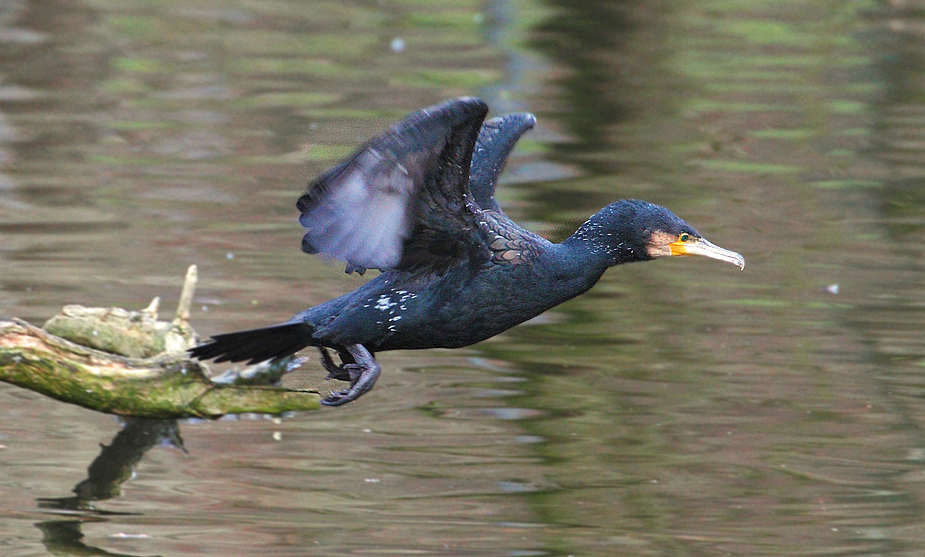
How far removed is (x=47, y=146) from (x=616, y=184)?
16.5 ft

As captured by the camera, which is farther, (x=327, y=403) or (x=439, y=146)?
(x=327, y=403)

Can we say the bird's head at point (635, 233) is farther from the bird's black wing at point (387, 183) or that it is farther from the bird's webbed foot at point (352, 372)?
the bird's webbed foot at point (352, 372)

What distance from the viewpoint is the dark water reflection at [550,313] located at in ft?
22.8

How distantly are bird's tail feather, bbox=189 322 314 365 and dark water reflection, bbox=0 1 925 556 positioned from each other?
0.66 metres

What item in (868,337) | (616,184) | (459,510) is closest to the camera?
(459,510)

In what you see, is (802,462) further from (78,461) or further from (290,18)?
(290,18)

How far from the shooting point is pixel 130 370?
628 cm

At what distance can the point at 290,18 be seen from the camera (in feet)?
55.8

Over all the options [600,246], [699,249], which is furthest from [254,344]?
[699,249]

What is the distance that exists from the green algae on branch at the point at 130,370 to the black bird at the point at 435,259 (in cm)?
98

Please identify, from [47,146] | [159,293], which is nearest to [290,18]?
[47,146]

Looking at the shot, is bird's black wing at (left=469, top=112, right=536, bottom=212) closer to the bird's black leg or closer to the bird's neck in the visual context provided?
the bird's neck

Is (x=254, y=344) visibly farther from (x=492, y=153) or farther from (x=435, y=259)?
(x=492, y=153)

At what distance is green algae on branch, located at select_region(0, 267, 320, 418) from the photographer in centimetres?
603
